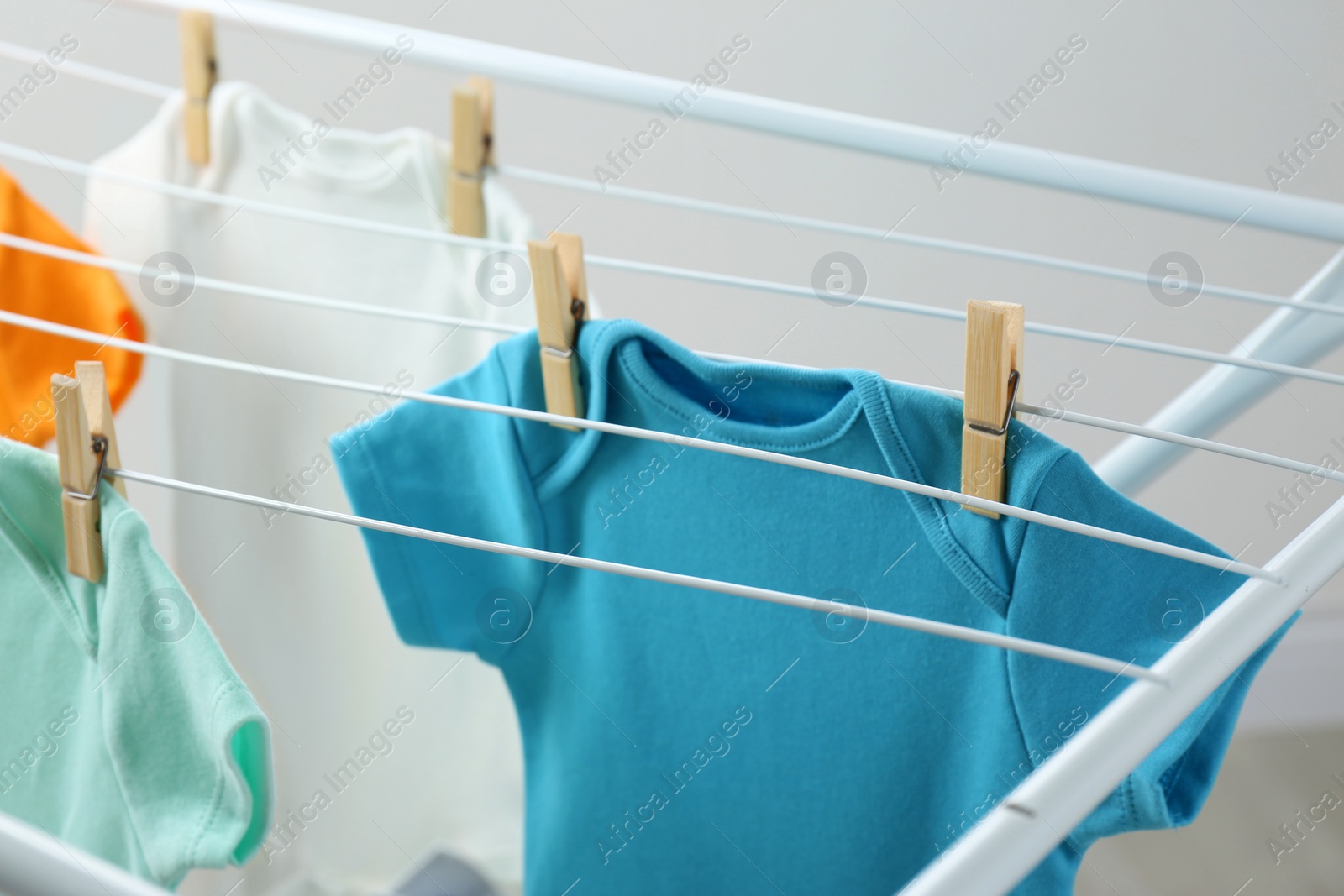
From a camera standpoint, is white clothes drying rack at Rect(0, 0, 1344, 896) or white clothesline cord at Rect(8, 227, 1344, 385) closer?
white clothes drying rack at Rect(0, 0, 1344, 896)

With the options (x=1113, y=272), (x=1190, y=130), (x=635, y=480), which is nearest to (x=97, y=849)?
(x=635, y=480)

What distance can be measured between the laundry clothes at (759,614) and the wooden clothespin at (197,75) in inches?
15.9

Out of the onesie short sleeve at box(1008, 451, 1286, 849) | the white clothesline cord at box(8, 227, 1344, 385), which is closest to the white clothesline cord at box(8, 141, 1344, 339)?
the white clothesline cord at box(8, 227, 1344, 385)

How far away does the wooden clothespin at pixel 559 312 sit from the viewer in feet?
2.10

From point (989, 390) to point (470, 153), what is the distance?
0.48m

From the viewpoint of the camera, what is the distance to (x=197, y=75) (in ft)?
3.06

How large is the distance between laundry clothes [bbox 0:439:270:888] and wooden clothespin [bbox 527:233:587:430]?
234 millimetres

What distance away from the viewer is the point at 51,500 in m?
0.63

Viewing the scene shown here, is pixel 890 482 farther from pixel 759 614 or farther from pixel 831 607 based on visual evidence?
pixel 759 614

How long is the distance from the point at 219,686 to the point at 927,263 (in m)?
1.39

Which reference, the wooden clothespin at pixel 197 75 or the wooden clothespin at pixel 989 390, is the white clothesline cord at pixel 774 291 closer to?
the wooden clothespin at pixel 989 390

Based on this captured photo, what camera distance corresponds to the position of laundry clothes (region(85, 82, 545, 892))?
0.94 meters

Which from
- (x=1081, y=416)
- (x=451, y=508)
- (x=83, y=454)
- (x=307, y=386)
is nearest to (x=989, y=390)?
(x=1081, y=416)

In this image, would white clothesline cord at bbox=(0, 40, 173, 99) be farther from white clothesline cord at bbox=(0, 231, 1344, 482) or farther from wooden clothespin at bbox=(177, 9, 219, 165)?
white clothesline cord at bbox=(0, 231, 1344, 482)
